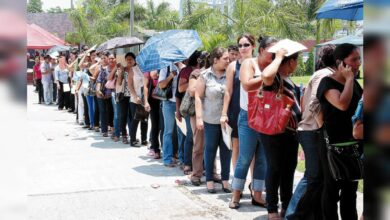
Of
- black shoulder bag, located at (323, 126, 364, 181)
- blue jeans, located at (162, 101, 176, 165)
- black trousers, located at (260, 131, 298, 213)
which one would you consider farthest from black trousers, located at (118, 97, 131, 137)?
black shoulder bag, located at (323, 126, 364, 181)

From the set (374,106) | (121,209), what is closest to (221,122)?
(121,209)

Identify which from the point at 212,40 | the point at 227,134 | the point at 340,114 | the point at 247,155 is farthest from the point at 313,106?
the point at 212,40

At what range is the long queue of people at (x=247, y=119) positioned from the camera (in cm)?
369

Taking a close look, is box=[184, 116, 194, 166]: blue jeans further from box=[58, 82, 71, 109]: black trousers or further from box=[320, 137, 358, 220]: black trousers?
box=[58, 82, 71, 109]: black trousers

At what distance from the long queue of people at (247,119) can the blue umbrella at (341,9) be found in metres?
0.58

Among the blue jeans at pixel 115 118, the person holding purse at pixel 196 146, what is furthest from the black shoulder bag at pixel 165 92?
the blue jeans at pixel 115 118

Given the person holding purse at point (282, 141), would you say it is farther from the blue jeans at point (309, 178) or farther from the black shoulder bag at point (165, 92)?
the black shoulder bag at point (165, 92)

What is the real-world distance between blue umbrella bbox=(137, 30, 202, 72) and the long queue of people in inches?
6.2

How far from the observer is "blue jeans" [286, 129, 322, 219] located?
156 inches

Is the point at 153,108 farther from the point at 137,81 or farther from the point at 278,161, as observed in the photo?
the point at 278,161

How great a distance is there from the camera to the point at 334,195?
12.5ft

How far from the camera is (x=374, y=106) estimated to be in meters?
0.76

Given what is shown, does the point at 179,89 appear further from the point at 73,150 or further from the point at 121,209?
the point at 73,150

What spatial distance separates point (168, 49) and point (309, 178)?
3.37 m
